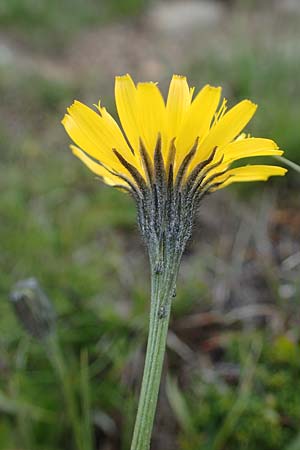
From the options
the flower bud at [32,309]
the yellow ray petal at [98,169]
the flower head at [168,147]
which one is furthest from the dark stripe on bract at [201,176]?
the flower bud at [32,309]

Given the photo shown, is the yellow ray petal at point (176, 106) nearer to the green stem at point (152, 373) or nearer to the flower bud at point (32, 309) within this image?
the green stem at point (152, 373)

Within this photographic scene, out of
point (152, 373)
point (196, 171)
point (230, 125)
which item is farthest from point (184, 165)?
point (152, 373)

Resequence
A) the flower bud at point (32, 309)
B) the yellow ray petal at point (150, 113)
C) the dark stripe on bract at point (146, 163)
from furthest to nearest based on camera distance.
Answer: the flower bud at point (32, 309)
the dark stripe on bract at point (146, 163)
the yellow ray petal at point (150, 113)

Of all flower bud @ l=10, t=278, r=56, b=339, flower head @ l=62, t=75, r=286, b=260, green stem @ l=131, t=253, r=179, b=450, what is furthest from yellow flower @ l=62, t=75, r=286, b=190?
flower bud @ l=10, t=278, r=56, b=339

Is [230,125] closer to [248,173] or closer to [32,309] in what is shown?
[248,173]

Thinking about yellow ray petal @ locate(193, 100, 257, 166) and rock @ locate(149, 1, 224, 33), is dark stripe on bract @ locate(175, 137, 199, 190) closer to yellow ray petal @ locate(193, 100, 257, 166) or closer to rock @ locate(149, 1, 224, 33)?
yellow ray petal @ locate(193, 100, 257, 166)
